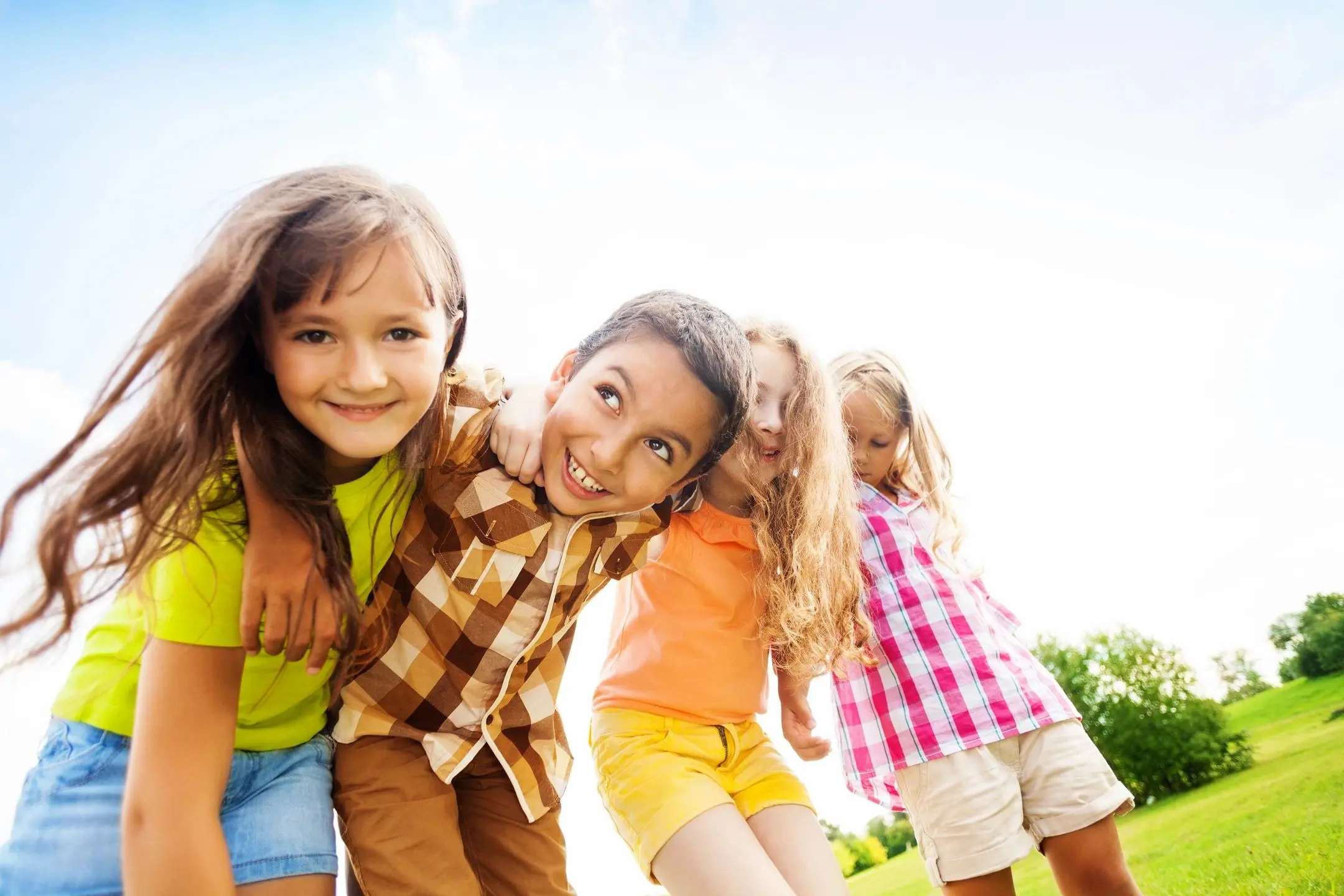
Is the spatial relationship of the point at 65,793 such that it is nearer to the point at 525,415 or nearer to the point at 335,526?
the point at 335,526

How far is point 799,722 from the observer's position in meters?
2.59

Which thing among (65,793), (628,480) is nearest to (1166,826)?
(628,480)

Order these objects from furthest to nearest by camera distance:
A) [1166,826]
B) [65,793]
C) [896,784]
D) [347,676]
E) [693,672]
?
[1166,826], [896,784], [693,672], [347,676], [65,793]

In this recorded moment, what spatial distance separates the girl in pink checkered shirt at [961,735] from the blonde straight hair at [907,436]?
0.07m

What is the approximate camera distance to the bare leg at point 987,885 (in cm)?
240

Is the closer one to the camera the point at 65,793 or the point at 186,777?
the point at 186,777

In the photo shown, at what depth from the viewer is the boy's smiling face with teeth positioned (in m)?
1.93

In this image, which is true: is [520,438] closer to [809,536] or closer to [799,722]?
[809,536]

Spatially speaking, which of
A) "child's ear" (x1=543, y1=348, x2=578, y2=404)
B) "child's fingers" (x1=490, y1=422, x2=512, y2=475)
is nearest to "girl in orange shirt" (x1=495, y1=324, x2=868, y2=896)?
"child's ear" (x1=543, y1=348, x2=578, y2=404)

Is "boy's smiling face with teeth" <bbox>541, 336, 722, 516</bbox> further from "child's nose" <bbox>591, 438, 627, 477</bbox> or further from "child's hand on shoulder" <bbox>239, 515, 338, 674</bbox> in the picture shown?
"child's hand on shoulder" <bbox>239, 515, 338, 674</bbox>

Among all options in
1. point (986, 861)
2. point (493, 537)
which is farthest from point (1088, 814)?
point (493, 537)

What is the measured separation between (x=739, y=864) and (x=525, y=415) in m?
1.11

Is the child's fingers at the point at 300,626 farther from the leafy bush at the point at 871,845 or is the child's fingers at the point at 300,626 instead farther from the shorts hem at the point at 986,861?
the leafy bush at the point at 871,845

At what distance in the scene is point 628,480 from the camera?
194 centimetres
